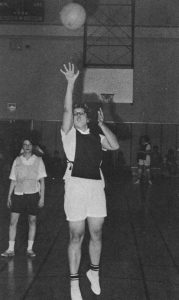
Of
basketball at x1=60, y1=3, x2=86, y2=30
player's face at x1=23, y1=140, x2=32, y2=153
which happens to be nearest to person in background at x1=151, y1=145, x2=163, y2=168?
basketball at x1=60, y1=3, x2=86, y2=30

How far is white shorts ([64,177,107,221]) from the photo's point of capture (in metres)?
4.76

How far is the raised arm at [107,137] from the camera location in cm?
495

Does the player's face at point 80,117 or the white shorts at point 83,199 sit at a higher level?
the player's face at point 80,117

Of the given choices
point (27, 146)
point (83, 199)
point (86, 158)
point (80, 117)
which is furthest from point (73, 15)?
point (83, 199)

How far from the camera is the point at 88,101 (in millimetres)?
20188

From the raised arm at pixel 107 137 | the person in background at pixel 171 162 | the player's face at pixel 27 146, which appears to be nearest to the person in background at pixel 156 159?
the person in background at pixel 171 162

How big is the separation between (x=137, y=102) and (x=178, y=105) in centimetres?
185

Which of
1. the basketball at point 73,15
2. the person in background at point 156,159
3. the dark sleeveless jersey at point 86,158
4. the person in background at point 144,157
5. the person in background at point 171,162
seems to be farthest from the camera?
the person in background at point 156,159

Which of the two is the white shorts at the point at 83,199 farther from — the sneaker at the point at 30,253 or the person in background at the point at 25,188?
the sneaker at the point at 30,253

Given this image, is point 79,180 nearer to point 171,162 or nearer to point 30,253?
point 30,253

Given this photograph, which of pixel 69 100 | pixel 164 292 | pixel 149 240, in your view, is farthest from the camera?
pixel 149 240

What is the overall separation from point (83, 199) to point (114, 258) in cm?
208

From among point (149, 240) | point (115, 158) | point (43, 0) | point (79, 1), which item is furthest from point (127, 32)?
point (149, 240)

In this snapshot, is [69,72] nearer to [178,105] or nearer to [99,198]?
[99,198]
